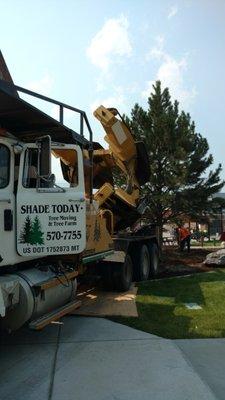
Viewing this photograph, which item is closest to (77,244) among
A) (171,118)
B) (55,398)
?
(55,398)

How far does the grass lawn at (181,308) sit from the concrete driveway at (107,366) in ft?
→ 1.43

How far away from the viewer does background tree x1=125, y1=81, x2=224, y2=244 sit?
20688mm

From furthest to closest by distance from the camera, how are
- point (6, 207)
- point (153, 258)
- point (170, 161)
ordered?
point (170, 161), point (153, 258), point (6, 207)

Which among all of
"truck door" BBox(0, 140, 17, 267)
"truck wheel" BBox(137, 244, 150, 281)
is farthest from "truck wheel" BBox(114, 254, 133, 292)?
"truck door" BBox(0, 140, 17, 267)

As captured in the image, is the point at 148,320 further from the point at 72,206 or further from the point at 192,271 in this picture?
the point at 192,271

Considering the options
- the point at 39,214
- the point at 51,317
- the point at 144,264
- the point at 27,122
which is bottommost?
the point at 51,317

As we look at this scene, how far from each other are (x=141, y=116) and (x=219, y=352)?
15.2 m

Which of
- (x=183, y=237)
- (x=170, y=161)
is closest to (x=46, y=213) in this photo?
(x=170, y=161)

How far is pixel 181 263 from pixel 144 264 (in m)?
4.44

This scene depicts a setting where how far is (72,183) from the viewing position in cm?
800

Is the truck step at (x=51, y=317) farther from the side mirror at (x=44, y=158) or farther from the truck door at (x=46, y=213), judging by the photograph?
the side mirror at (x=44, y=158)

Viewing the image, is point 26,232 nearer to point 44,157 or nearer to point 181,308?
point 44,157

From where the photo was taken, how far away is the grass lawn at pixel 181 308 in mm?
8234

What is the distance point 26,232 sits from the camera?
719 centimetres
